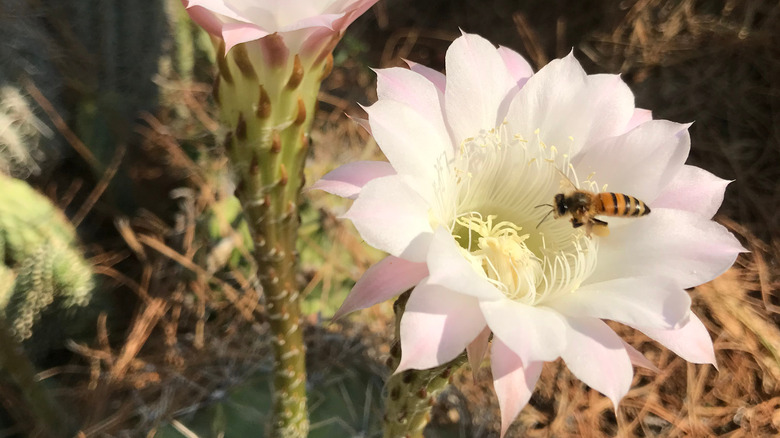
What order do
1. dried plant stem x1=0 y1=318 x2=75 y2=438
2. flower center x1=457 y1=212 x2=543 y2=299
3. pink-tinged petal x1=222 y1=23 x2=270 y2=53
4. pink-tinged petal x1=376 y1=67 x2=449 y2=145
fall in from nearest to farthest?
pink-tinged petal x1=222 y1=23 x2=270 y2=53, pink-tinged petal x1=376 y1=67 x2=449 y2=145, flower center x1=457 y1=212 x2=543 y2=299, dried plant stem x1=0 y1=318 x2=75 y2=438

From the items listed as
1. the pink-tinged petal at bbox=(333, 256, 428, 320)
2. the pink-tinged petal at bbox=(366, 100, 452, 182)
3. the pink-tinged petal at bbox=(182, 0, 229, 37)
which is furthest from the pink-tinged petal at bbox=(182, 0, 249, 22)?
the pink-tinged petal at bbox=(333, 256, 428, 320)

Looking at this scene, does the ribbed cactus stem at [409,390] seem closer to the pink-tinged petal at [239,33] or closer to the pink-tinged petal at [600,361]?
the pink-tinged petal at [600,361]

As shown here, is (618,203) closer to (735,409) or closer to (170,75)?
(735,409)

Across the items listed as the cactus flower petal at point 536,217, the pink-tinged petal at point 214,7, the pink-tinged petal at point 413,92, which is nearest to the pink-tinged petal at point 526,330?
the cactus flower petal at point 536,217

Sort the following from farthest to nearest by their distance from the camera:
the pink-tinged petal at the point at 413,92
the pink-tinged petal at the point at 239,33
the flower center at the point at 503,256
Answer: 1. the flower center at the point at 503,256
2. the pink-tinged petal at the point at 413,92
3. the pink-tinged petal at the point at 239,33

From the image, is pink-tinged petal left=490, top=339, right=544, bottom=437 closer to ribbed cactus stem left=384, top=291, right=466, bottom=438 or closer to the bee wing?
ribbed cactus stem left=384, top=291, right=466, bottom=438

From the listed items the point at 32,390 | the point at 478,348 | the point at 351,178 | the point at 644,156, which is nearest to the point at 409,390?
the point at 478,348

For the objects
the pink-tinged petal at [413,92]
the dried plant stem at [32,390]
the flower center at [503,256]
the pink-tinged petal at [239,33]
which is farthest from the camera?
the dried plant stem at [32,390]
